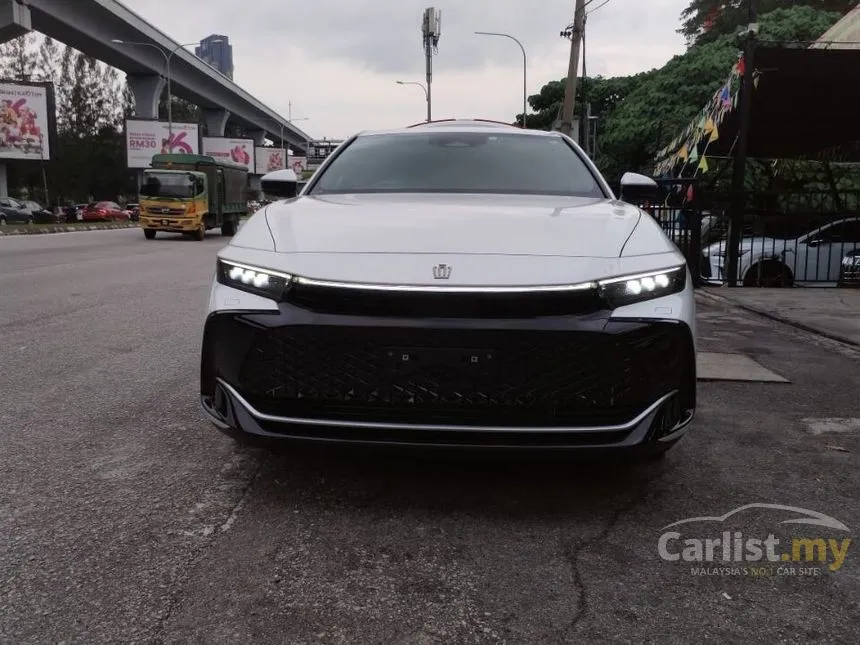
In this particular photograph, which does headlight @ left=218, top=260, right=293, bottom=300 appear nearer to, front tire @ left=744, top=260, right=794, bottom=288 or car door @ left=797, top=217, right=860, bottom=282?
front tire @ left=744, top=260, right=794, bottom=288

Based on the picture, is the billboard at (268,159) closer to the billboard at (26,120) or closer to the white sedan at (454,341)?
the billboard at (26,120)

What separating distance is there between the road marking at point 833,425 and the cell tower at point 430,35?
2455 inches

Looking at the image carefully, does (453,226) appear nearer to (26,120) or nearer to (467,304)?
(467,304)

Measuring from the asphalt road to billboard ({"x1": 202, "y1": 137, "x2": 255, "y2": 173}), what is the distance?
70.5m

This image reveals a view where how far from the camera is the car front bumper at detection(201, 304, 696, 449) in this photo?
260cm

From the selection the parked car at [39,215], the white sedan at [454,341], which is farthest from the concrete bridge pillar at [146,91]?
the white sedan at [454,341]

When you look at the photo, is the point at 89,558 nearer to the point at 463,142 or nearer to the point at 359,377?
the point at 359,377

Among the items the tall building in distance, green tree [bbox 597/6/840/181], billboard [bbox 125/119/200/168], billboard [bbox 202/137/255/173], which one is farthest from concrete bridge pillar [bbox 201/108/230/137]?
the tall building in distance

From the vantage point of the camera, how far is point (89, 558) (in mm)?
2482

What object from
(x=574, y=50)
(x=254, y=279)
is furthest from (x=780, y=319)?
(x=574, y=50)

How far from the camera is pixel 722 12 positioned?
48938 mm

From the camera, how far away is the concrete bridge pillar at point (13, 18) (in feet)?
97.9

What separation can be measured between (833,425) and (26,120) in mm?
54988

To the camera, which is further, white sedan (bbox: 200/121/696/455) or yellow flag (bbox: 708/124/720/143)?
yellow flag (bbox: 708/124/720/143)
